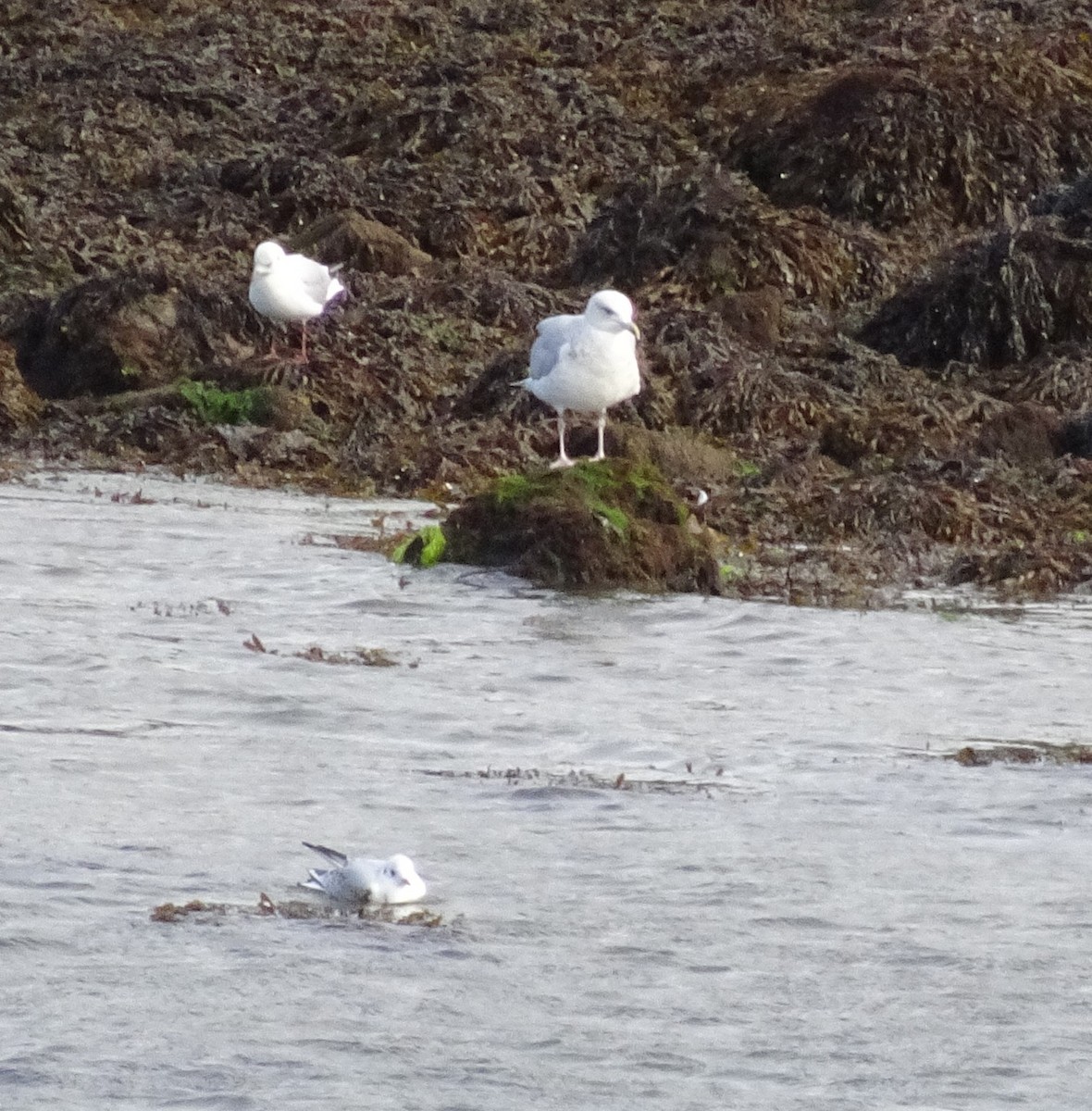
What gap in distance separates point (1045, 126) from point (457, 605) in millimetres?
10141

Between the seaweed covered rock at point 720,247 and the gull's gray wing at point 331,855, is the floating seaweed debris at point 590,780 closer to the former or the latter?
the gull's gray wing at point 331,855

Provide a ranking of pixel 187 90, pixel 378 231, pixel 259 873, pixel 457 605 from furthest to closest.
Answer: pixel 187 90, pixel 378 231, pixel 457 605, pixel 259 873

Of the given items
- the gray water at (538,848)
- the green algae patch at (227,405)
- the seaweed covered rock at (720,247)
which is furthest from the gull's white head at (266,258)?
the gray water at (538,848)

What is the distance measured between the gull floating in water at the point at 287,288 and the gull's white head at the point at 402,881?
904cm

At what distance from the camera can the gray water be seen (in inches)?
181

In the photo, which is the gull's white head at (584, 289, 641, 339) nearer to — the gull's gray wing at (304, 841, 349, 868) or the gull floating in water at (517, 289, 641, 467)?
the gull floating in water at (517, 289, 641, 467)

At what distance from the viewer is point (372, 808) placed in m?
6.35

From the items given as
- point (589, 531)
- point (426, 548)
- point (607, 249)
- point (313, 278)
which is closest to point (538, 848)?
point (589, 531)

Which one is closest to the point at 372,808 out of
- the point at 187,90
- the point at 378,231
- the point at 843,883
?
the point at 843,883

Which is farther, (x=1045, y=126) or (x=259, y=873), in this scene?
(x=1045, y=126)

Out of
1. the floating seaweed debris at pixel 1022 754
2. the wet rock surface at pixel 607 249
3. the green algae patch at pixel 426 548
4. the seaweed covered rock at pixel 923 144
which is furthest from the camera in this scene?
the seaweed covered rock at pixel 923 144

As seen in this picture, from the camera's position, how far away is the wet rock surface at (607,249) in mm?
12195

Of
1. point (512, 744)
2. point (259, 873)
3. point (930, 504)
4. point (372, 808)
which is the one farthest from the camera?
point (930, 504)

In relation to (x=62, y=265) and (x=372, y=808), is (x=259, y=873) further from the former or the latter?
(x=62, y=265)
